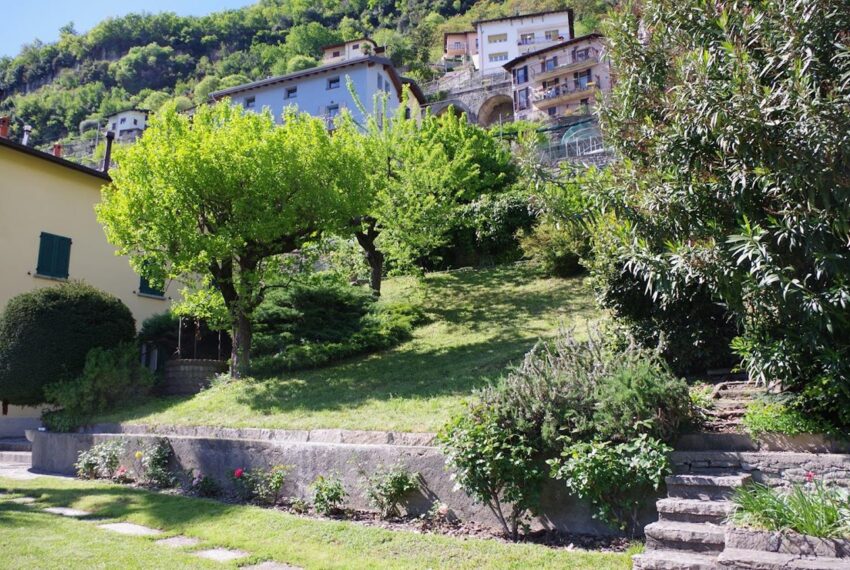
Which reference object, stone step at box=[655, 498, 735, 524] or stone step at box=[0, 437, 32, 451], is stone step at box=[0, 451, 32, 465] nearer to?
stone step at box=[0, 437, 32, 451]

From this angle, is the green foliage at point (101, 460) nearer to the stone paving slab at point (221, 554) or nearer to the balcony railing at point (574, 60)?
the stone paving slab at point (221, 554)

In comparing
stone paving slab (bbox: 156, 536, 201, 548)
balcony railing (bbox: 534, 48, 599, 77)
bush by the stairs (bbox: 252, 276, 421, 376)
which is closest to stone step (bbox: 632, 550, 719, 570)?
stone paving slab (bbox: 156, 536, 201, 548)

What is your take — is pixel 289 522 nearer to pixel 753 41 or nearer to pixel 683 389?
pixel 683 389

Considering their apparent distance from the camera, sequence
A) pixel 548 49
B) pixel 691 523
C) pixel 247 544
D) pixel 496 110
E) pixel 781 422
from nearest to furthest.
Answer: pixel 691 523
pixel 781 422
pixel 247 544
pixel 548 49
pixel 496 110

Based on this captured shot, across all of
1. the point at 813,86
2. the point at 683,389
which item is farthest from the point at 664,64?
the point at 683,389

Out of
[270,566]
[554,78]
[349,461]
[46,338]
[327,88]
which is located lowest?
[270,566]

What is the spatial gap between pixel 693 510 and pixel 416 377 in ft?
21.8

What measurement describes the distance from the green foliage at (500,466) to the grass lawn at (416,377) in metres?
1.56

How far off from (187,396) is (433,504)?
27.4 ft

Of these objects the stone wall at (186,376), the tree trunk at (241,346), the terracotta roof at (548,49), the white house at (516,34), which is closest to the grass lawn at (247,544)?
the tree trunk at (241,346)

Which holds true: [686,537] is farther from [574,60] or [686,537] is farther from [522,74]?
[522,74]

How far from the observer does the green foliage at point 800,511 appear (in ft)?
14.6

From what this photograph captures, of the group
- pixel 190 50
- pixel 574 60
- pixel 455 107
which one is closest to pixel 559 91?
pixel 574 60

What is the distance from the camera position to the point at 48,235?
17.6 m
